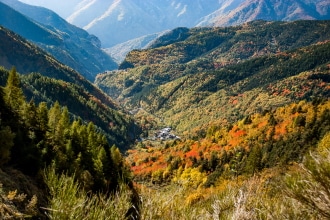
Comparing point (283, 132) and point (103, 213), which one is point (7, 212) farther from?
point (283, 132)

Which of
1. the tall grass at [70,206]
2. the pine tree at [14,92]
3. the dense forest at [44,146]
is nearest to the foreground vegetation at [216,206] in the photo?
the tall grass at [70,206]

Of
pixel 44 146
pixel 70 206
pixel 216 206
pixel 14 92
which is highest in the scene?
pixel 14 92

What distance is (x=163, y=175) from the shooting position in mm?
141750

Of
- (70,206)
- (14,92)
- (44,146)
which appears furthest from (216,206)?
(14,92)

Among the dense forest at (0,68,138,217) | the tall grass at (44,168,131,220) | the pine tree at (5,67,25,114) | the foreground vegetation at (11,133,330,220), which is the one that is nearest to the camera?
the tall grass at (44,168,131,220)

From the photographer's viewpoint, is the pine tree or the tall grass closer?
the tall grass

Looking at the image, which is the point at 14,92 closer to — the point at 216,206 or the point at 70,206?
the point at 70,206

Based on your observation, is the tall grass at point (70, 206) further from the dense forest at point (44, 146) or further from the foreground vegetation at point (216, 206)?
the dense forest at point (44, 146)

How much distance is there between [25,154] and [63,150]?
53.2ft

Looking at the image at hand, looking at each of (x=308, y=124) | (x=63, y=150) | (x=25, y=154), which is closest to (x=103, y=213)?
(x=25, y=154)

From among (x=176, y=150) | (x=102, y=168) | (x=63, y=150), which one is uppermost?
(x=63, y=150)

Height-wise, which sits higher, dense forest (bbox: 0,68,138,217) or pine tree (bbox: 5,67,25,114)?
pine tree (bbox: 5,67,25,114)

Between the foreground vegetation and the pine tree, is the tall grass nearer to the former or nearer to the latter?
the foreground vegetation

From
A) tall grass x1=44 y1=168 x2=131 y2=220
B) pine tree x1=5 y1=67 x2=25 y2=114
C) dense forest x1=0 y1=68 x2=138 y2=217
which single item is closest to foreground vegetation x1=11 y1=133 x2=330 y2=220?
tall grass x1=44 y1=168 x2=131 y2=220
